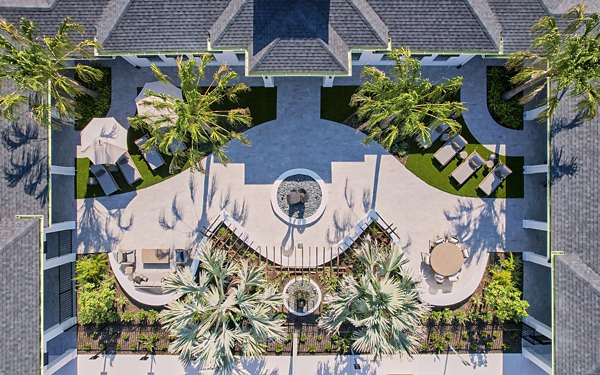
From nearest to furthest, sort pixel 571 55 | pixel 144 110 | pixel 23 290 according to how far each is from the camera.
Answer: pixel 571 55 → pixel 23 290 → pixel 144 110

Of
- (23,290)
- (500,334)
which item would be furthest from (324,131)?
(23,290)

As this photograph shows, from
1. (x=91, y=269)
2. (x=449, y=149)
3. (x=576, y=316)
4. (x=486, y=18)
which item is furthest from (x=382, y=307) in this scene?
(x=91, y=269)

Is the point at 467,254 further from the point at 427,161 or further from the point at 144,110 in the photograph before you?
the point at 144,110

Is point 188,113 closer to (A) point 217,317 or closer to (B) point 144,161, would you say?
(B) point 144,161

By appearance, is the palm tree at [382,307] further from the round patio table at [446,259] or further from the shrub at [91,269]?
the shrub at [91,269]

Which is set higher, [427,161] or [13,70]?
[13,70]

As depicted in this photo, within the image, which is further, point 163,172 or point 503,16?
point 163,172

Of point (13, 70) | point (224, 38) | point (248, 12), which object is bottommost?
point (13, 70)

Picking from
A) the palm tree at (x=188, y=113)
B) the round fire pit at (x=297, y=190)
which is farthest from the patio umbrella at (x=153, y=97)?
the round fire pit at (x=297, y=190)
